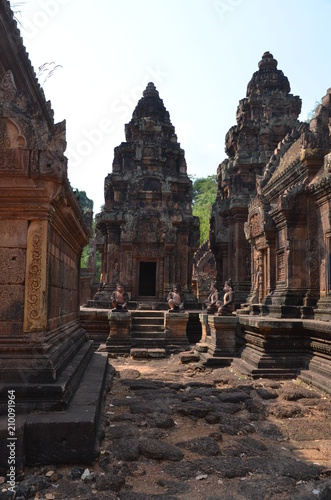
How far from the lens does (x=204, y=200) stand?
4638 cm

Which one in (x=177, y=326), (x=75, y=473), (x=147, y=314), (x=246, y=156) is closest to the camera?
(x=75, y=473)

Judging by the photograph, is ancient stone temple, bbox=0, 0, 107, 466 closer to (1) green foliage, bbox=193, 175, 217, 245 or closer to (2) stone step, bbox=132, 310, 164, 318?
(2) stone step, bbox=132, 310, 164, 318

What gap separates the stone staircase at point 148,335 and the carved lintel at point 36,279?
7.30 m

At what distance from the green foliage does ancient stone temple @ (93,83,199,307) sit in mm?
18418

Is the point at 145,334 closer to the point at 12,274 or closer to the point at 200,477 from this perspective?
the point at 12,274

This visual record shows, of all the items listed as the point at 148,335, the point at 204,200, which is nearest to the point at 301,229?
the point at 148,335

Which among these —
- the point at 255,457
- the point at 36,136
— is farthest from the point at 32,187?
the point at 255,457

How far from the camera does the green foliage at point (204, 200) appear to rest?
40.4 metres

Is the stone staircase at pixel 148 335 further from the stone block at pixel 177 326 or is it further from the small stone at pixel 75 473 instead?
the small stone at pixel 75 473

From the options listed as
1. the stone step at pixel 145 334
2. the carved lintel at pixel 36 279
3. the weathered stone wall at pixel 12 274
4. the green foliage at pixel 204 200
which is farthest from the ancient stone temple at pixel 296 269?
the green foliage at pixel 204 200

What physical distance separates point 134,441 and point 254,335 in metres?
5.07

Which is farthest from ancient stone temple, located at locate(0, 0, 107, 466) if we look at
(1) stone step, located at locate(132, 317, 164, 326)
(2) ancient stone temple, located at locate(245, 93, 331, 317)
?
(1) stone step, located at locate(132, 317, 164, 326)

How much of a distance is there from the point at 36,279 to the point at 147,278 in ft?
48.7

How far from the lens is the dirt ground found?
115 inches
